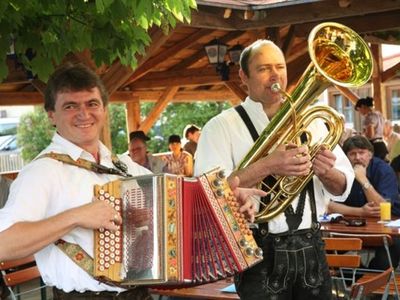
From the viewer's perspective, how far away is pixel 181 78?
12.2 metres

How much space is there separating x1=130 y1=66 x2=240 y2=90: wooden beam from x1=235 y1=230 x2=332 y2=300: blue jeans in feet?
29.3

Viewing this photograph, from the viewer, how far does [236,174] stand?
102 inches

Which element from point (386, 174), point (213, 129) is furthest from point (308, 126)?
point (386, 174)

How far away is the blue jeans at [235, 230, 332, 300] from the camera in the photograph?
8.80 feet

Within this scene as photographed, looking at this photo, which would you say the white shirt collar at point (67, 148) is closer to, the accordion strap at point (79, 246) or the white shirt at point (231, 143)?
the accordion strap at point (79, 246)

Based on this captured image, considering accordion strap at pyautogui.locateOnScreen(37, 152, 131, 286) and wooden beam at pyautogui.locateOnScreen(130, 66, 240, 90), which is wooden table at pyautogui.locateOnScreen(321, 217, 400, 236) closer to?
accordion strap at pyautogui.locateOnScreen(37, 152, 131, 286)

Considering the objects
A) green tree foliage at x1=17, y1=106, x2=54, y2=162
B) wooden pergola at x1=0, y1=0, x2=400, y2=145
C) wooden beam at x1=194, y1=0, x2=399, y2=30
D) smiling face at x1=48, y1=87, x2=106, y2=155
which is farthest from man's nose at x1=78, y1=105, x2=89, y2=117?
green tree foliage at x1=17, y1=106, x2=54, y2=162

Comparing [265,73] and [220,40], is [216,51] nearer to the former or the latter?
[220,40]

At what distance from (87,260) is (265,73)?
113 cm

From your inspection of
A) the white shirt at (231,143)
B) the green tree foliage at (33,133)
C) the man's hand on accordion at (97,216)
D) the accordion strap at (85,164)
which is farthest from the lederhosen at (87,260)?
the green tree foliage at (33,133)

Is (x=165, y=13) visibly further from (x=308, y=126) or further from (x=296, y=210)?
(x=296, y=210)

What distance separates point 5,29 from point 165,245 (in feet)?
4.63

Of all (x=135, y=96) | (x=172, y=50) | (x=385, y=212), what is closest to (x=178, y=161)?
(x=172, y=50)

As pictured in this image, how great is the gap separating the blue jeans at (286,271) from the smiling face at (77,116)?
2.74ft
